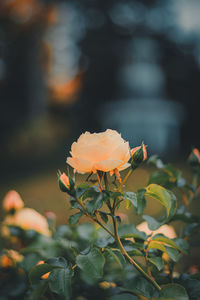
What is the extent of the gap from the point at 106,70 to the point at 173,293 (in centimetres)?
1040

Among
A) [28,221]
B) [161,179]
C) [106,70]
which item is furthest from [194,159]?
[106,70]

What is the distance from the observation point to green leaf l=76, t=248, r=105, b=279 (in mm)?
365

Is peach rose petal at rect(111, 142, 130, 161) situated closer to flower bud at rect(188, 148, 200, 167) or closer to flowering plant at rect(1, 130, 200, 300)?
flowering plant at rect(1, 130, 200, 300)

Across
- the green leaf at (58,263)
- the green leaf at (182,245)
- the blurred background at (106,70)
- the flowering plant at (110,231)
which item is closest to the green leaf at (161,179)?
the flowering plant at (110,231)

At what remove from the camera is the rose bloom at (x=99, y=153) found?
1.31 ft

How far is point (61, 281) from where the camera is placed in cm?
38

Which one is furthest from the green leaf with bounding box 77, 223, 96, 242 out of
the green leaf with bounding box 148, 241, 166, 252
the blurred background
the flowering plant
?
the blurred background

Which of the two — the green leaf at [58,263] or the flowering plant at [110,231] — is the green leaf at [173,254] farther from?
the green leaf at [58,263]

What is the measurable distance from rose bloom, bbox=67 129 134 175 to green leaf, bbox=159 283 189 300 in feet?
0.54

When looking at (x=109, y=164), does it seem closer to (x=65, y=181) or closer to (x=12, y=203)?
(x=65, y=181)

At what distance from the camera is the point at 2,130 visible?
7.07 m

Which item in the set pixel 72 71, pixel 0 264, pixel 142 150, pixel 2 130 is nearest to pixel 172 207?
pixel 142 150

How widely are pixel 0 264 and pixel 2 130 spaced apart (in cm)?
670

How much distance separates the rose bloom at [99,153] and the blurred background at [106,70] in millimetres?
→ 6316
